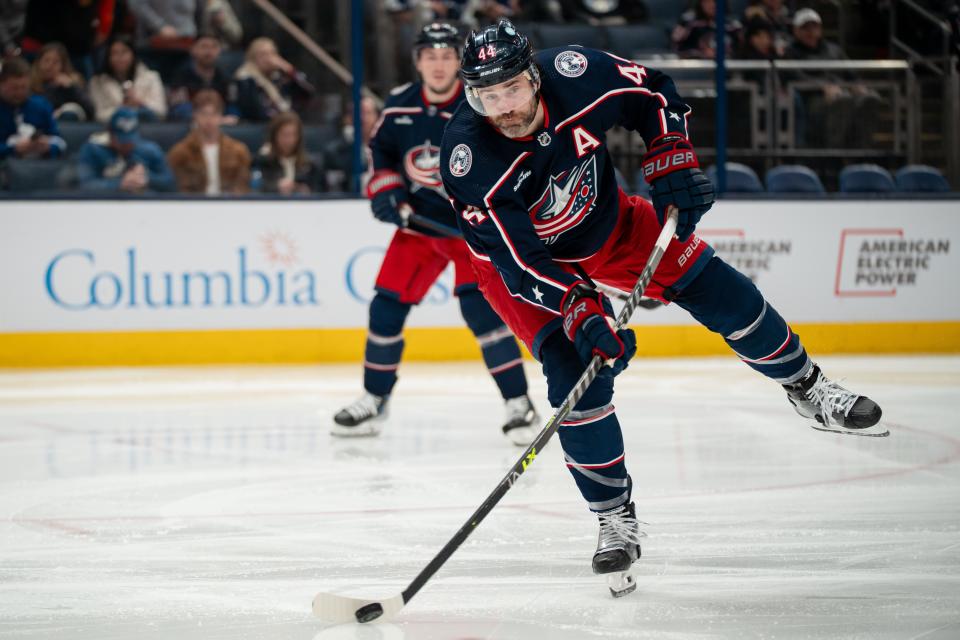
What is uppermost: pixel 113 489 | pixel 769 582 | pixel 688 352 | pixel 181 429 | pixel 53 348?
pixel 769 582

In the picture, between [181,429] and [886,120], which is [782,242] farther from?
[181,429]

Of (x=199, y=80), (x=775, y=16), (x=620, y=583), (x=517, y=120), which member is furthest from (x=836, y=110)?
(x=620, y=583)

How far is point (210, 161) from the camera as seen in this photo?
633cm

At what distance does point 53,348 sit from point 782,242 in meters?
3.77

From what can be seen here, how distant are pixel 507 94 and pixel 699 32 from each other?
5.06 m

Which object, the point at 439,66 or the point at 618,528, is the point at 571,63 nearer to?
the point at 618,528

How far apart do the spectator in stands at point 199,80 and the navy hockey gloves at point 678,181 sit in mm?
4636

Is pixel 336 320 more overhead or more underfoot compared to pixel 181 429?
more underfoot

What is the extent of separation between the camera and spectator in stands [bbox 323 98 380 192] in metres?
6.38

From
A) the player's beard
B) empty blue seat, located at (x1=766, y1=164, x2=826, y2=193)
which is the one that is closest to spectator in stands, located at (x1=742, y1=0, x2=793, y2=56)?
empty blue seat, located at (x1=766, y1=164, x2=826, y2=193)

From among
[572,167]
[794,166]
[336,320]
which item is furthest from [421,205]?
[794,166]

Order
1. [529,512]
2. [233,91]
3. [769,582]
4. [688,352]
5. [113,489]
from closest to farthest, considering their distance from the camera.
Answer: [769,582], [529,512], [113,489], [688,352], [233,91]

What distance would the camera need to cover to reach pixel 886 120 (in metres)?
6.45

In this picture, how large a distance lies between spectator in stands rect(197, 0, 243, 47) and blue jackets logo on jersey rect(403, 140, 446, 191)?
343cm
